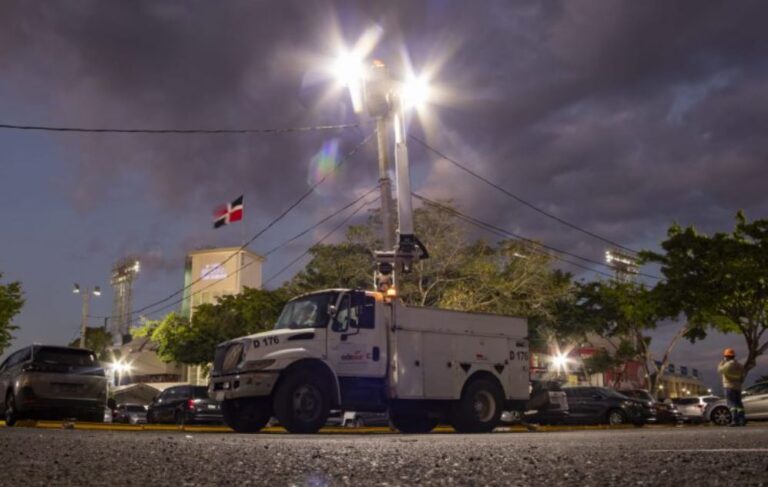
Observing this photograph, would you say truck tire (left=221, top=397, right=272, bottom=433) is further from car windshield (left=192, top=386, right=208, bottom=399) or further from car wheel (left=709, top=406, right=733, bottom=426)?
car wheel (left=709, top=406, right=733, bottom=426)

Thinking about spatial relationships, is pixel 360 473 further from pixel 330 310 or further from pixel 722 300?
pixel 722 300

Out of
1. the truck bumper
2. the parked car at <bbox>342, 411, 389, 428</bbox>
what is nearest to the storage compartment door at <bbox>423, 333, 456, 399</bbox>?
the truck bumper

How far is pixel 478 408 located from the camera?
1409 centimetres

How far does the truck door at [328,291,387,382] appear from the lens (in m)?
12.7

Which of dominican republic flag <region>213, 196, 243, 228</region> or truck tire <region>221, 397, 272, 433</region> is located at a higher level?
dominican republic flag <region>213, 196, 243, 228</region>

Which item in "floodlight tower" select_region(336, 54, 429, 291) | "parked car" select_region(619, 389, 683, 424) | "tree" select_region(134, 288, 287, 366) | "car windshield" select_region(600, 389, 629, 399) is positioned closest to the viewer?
"floodlight tower" select_region(336, 54, 429, 291)

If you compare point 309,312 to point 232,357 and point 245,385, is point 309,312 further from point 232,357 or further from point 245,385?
point 245,385

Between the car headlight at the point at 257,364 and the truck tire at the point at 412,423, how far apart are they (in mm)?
3445

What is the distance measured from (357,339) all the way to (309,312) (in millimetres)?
1001

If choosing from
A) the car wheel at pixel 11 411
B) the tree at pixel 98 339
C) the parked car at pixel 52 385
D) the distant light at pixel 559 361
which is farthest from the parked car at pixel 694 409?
the tree at pixel 98 339

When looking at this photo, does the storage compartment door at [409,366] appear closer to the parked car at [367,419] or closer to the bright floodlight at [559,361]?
the parked car at [367,419]

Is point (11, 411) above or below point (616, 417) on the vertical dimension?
above

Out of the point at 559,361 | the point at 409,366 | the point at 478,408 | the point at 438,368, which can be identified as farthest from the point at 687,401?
the point at 409,366

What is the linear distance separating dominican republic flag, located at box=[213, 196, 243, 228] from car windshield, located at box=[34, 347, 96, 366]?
135 feet
